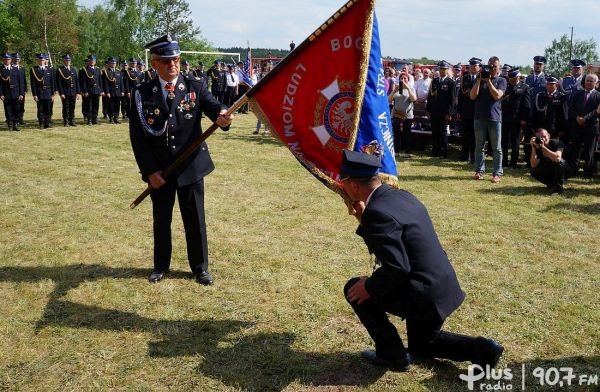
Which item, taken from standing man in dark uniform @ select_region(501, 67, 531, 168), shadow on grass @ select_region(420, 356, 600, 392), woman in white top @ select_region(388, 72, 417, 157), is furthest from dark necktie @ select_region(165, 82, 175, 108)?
woman in white top @ select_region(388, 72, 417, 157)

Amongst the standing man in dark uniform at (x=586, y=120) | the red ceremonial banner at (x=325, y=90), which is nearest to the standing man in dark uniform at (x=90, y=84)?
the standing man in dark uniform at (x=586, y=120)

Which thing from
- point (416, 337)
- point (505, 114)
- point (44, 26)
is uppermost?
point (44, 26)

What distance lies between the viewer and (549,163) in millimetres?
9180

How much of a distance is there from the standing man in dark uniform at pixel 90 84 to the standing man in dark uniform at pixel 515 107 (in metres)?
13.0

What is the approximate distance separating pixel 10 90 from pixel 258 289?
14058mm

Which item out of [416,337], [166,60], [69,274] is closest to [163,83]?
[166,60]

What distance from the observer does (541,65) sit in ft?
42.7

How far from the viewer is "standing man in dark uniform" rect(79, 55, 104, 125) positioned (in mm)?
17745

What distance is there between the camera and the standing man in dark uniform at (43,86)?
16109 millimetres

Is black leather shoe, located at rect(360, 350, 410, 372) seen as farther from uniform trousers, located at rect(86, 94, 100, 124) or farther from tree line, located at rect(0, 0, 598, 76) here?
tree line, located at rect(0, 0, 598, 76)

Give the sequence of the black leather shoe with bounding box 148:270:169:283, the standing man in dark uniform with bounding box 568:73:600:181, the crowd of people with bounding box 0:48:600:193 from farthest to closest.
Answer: the standing man in dark uniform with bounding box 568:73:600:181
the crowd of people with bounding box 0:48:600:193
the black leather shoe with bounding box 148:270:169:283

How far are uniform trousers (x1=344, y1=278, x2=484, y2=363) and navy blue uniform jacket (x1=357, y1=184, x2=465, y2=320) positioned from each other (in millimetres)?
172

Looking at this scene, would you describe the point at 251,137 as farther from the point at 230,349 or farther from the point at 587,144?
the point at 230,349

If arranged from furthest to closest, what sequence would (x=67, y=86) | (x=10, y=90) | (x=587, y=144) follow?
(x=67, y=86)
(x=10, y=90)
(x=587, y=144)
